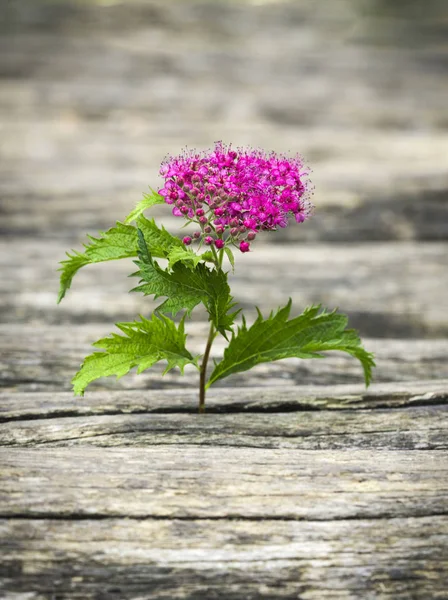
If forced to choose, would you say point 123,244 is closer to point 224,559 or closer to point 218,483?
point 218,483

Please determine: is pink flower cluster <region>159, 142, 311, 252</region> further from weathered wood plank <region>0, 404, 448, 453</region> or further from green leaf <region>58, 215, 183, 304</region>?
weathered wood plank <region>0, 404, 448, 453</region>

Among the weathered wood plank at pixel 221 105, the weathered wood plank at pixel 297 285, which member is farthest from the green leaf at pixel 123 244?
the weathered wood plank at pixel 221 105

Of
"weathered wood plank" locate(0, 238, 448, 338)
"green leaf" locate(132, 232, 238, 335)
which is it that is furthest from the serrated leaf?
"weathered wood plank" locate(0, 238, 448, 338)

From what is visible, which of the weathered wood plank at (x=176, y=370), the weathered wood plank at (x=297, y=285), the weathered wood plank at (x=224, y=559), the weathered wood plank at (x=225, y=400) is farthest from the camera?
the weathered wood plank at (x=297, y=285)

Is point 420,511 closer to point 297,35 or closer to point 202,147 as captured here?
point 202,147

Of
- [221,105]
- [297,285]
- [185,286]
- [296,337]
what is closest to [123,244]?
[185,286]

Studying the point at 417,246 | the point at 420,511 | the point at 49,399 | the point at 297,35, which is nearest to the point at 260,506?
the point at 420,511

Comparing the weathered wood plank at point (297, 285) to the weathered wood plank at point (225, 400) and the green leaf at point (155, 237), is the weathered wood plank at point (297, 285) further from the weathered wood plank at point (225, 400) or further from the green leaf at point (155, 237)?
the green leaf at point (155, 237)
